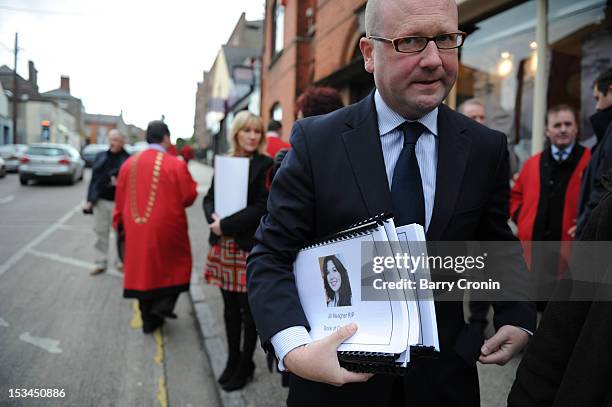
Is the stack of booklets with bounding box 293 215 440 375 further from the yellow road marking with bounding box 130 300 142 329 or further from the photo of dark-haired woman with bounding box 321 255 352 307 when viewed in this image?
the yellow road marking with bounding box 130 300 142 329

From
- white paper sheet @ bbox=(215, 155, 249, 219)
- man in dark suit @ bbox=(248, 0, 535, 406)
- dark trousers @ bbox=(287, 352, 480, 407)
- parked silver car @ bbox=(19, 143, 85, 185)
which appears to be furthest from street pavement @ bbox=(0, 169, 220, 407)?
parked silver car @ bbox=(19, 143, 85, 185)

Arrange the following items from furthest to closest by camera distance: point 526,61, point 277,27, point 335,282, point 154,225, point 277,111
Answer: point 277,27, point 277,111, point 526,61, point 154,225, point 335,282

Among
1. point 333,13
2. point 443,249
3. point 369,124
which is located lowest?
point 443,249

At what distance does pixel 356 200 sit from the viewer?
4.39 feet

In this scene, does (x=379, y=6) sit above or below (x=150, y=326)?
above

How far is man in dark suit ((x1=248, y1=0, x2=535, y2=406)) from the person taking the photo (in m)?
1.27

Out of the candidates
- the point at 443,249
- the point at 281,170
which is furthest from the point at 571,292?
the point at 281,170

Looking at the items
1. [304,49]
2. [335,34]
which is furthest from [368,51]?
[304,49]

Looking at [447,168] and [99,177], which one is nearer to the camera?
[447,168]

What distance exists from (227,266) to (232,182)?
1.99 feet

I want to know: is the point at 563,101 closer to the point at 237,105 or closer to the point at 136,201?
the point at 136,201

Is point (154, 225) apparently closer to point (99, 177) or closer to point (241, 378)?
point (241, 378)

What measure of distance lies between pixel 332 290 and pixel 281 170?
1.38 feet

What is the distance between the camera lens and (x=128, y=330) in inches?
179
